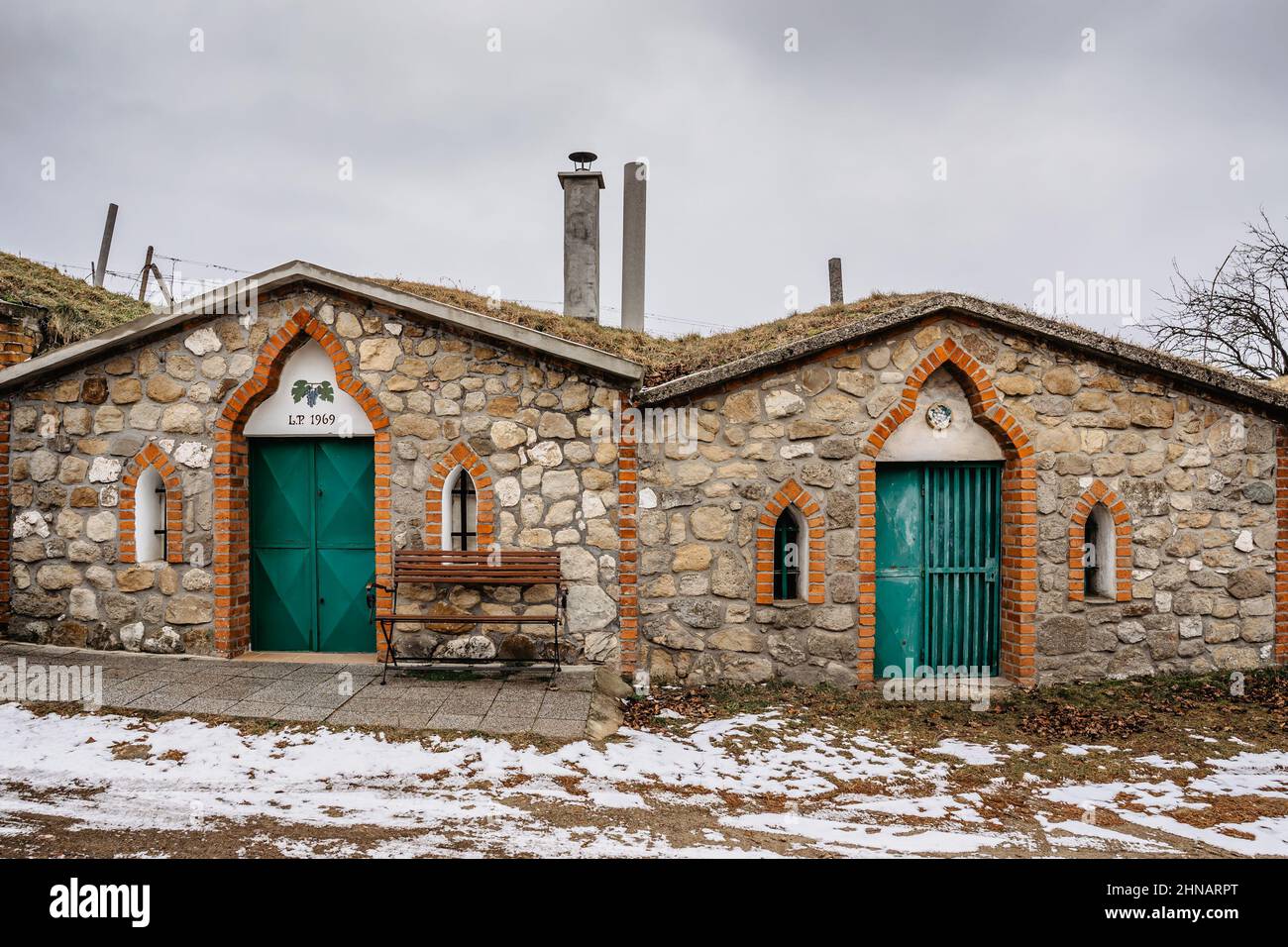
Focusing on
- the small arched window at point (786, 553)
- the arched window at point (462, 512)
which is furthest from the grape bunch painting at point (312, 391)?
the small arched window at point (786, 553)

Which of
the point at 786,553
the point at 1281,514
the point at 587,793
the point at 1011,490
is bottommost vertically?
the point at 587,793

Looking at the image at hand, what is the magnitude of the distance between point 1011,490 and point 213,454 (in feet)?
24.7

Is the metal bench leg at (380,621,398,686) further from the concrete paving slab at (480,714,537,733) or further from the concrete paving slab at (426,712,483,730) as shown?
the concrete paving slab at (480,714,537,733)

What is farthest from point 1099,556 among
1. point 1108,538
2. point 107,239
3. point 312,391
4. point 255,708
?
point 107,239

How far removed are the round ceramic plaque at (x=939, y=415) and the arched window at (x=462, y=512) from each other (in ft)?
14.2

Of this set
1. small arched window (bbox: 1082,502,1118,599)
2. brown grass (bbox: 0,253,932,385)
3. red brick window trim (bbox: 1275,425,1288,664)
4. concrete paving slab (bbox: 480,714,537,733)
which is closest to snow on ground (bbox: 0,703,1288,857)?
concrete paving slab (bbox: 480,714,537,733)

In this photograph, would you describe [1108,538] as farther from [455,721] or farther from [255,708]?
[255,708]

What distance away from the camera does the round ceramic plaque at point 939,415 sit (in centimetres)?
705

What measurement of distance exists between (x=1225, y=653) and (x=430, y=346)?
8.14 metres

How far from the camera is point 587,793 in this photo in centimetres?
472

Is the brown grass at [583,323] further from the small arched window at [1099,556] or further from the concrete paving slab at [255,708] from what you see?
the concrete paving slab at [255,708]

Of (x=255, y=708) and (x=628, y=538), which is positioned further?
(x=628, y=538)

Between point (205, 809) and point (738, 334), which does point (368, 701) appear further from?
point (738, 334)
